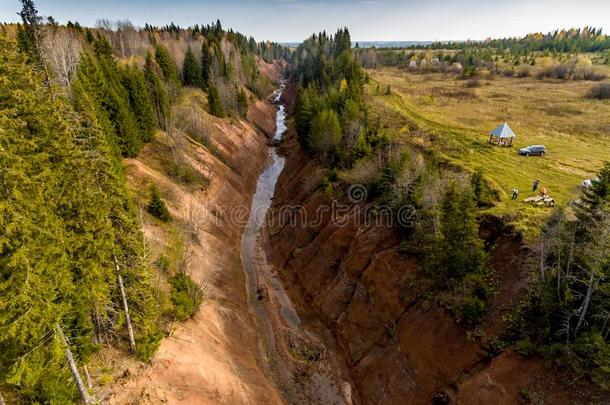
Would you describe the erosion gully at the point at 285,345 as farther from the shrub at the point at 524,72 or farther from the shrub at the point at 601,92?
the shrub at the point at 524,72

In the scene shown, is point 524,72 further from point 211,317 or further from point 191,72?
point 211,317

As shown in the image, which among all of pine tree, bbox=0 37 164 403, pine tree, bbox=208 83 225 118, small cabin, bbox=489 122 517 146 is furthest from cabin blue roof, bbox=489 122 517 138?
pine tree, bbox=208 83 225 118

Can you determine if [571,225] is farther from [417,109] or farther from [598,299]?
[417,109]

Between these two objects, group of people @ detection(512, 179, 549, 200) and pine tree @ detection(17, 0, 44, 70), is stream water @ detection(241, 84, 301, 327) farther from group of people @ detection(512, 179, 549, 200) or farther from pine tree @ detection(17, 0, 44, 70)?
pine tree @ detection(17, 0, 44, 70)

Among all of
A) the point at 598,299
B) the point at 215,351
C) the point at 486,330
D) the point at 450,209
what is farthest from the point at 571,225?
the point at 215,351

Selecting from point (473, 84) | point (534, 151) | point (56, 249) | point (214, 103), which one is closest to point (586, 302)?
A: point (56, 249)

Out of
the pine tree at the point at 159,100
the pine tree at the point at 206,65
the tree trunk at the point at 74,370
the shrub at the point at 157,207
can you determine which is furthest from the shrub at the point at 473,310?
the pine tree at the point at 206,65
